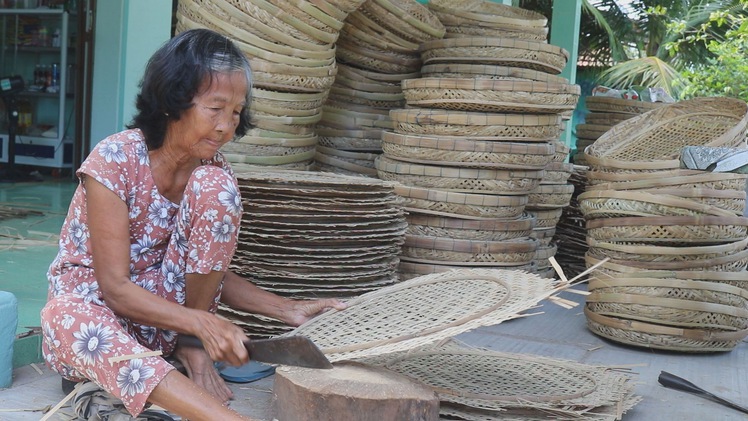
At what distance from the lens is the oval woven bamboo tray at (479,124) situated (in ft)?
11.8

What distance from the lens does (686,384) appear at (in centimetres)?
262

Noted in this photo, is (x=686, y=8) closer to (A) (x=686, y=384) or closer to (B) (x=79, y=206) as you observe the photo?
(A) (x=686, y=384)

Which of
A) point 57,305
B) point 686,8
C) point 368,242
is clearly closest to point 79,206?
point 57,305

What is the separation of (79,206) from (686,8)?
13.4 m

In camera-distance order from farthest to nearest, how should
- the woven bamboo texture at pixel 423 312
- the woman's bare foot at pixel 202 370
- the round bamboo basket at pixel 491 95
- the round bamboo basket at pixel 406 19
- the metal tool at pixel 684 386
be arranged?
the round bamboo basket at pixel 406 19 → the round bamboo basket at pixel 491 95 → the metal tool at pixel 684 386 → the woman's bare foot at pixel 202 370 → the woven bamboo texture at pixel 423 312

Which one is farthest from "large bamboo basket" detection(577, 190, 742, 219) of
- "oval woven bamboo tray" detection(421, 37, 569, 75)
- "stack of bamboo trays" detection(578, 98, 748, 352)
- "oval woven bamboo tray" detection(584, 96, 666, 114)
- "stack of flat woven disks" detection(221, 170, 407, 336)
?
"oval woven bamboo tray" detection(584, 96, 666, 114)

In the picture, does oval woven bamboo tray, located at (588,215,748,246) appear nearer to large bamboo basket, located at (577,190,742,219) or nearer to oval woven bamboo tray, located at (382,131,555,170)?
large bamboo basket, located at (577,190,742,219)

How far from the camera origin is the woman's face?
202 cm

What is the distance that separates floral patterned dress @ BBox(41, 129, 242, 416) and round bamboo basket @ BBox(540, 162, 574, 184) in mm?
2430

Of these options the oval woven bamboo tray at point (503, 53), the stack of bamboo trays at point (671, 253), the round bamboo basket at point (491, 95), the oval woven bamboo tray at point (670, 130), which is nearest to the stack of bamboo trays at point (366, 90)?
the oval woven bamboo tray at point (503, 53)

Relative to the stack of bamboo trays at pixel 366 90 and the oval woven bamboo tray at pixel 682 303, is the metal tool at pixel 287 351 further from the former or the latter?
the stack of bamboo trays at pixel 366 90

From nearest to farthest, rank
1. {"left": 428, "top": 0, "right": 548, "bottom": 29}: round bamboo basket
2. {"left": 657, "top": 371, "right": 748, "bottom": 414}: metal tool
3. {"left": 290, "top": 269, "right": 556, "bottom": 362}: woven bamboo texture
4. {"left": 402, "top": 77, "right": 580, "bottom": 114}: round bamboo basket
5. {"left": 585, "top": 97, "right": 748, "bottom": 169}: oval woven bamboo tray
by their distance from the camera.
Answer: {"left": 290, "top": 269, "right": 556, "bottom": 362}: woven bamboo texture, {"left": 657, "top": 371, "right": 748, "bottom": 414}: metal tool, {"left": 585, "top": 97, "right": 748, "bottom": 169}: oval woven bamboo tray, {"left": 402, "top": 77, "right": 580, "bottom": 114}: round bamboo basket, {"left": 428, "top": 0, "right": 548, "bottom": 29}: round bamboo basket

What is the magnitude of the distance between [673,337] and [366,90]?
1.93m

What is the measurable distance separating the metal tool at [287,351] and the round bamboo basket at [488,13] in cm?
262
